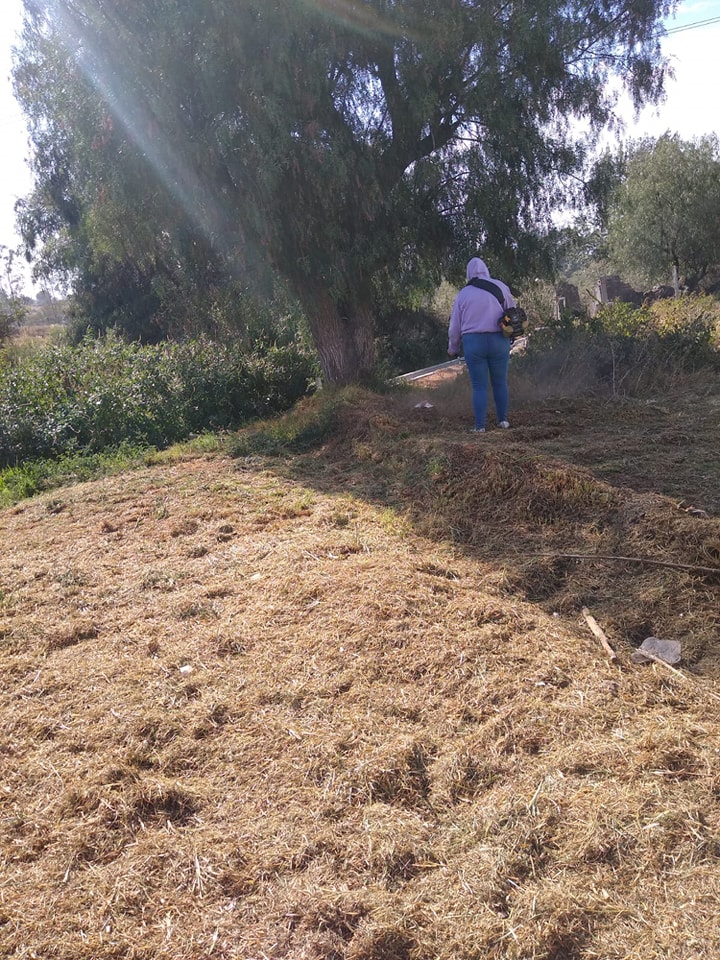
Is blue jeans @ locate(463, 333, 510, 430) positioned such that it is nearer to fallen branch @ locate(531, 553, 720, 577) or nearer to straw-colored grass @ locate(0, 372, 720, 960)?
straw-colored grass @ locate(0, 372, 720, 960)

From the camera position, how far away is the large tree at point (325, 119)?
29.4ft

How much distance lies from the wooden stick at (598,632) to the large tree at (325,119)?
23.2 feet

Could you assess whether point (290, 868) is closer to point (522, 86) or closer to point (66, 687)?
point (66, 687)

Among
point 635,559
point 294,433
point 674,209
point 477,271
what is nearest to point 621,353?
point 477,271

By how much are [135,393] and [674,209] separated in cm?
2424

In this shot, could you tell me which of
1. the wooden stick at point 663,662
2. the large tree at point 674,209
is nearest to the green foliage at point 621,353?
the wooden stick at point 663,662

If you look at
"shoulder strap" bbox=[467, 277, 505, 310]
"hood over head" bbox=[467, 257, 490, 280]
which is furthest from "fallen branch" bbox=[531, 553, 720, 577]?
"hood over head" bbox=[467, 257, 490, 280]

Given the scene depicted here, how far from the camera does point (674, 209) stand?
89.6ft

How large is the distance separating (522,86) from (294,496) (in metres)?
7.09

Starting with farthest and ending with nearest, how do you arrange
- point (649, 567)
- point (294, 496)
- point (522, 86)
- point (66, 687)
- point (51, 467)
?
point (522, 86) < point (51, 467) < point (294, 496) < point (649, 567) < point (66, 687)

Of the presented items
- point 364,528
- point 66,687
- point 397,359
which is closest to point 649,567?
point 364,528

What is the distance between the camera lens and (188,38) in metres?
8.97

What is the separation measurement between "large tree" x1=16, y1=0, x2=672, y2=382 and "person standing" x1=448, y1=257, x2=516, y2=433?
111 inches

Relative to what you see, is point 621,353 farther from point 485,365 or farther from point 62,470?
point 62,470
